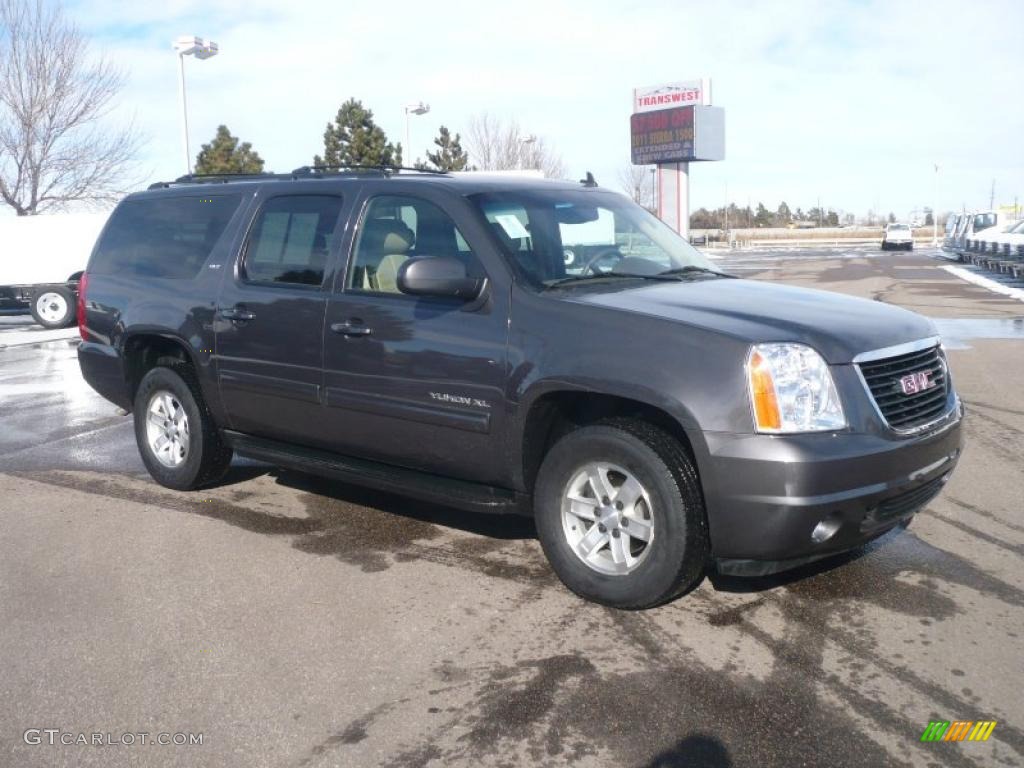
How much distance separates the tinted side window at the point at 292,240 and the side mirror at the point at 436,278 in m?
0.99

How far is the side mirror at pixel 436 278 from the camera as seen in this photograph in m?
4.70

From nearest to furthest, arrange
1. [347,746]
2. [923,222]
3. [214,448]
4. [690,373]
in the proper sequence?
[347,746] < [690,373] < [214,448] < [923,222]

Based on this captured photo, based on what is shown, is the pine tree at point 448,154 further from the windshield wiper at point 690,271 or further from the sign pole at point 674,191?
the windshield wiper at point 690,271

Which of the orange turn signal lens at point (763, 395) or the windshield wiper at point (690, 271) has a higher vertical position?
the windshield wiper at point (690, 271)

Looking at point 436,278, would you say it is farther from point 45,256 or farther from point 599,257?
point 45,256

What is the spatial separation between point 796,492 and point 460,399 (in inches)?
65.5

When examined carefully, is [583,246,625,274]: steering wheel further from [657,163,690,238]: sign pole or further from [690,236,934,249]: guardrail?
[690,236,934,249]: guardrail

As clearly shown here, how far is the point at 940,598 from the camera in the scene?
4574 mm

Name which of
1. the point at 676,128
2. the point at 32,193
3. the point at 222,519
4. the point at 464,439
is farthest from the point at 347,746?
the point at 676,128

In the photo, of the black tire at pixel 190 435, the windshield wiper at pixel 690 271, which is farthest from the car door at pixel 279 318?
the windshield wiper at pixel 690 271

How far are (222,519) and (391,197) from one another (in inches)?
85.7

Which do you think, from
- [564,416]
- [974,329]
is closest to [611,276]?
[564,416]

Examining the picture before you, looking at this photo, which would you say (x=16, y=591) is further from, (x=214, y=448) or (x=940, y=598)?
(x=940, y=598)

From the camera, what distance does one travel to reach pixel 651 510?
4.30 m
